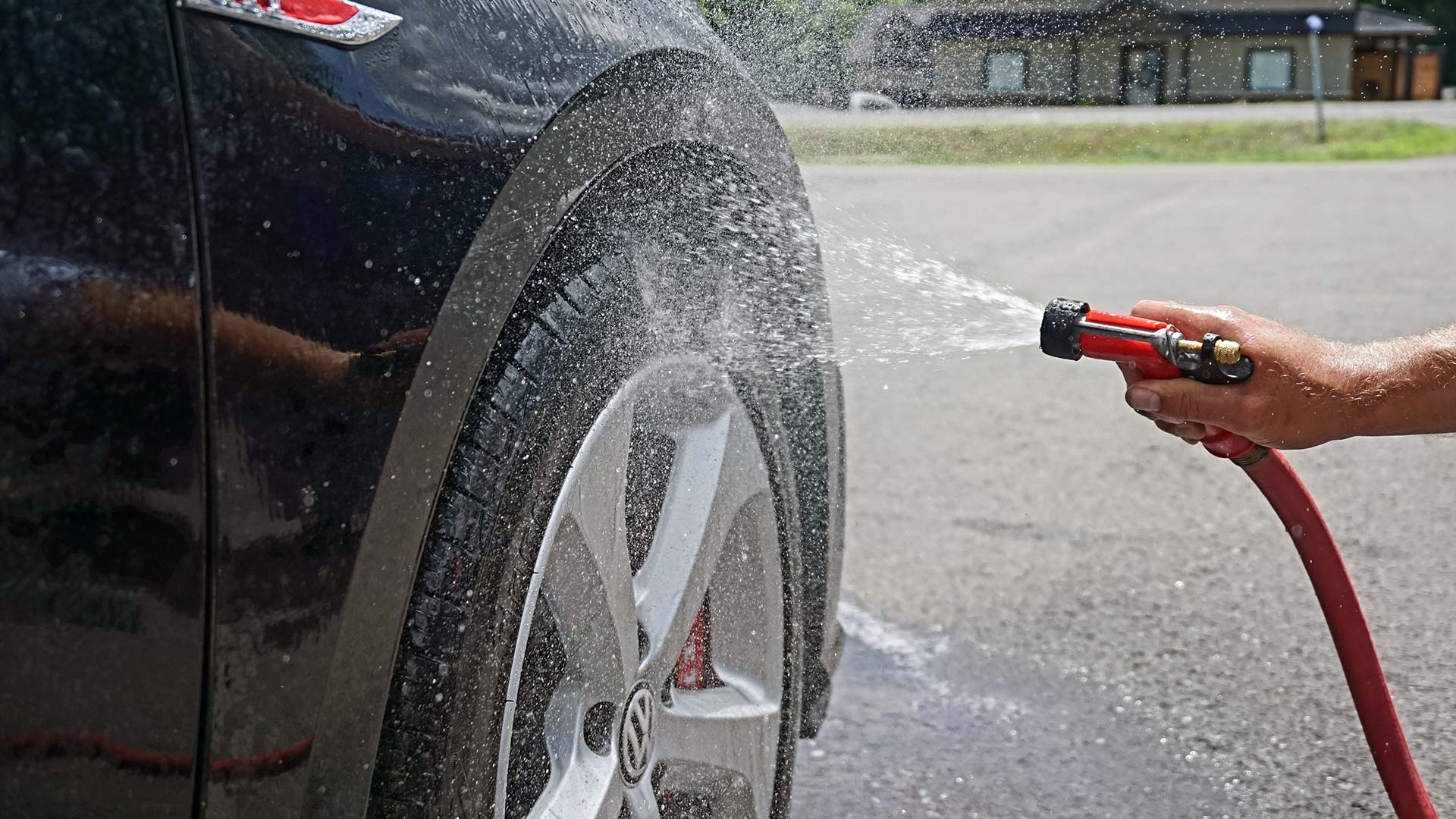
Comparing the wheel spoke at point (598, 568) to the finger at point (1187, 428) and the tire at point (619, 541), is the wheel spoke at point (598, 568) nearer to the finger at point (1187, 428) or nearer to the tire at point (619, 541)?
the tire at point (619, 541)

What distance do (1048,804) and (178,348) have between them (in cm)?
185

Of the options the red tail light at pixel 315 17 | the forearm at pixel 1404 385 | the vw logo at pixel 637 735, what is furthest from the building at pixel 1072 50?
the red tail light at pixel 315 17

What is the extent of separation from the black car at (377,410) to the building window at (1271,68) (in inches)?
55.4

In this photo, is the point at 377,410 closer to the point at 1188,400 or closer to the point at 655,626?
the point at 655,626

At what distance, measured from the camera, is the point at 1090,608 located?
334 cm

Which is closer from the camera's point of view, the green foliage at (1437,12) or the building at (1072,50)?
the building at (1072,50)

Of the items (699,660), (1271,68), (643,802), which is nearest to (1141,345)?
(699,660)

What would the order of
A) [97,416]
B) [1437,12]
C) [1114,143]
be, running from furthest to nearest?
[1114,143]
[1437,12]
[97,416]

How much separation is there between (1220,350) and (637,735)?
0.81 m

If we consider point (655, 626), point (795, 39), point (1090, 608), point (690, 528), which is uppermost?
point (795, 39)

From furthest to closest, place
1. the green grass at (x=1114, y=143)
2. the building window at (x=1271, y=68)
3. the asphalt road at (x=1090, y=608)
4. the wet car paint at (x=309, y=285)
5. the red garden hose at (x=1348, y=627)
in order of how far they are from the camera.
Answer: the green grass at (x=1114, y=143), the building window at (x=1271, y=68), the asphalt road at (x=1090, y=608), the red garden hose at (x=1348, y=627), the wet car paint at (x=309, y=285)

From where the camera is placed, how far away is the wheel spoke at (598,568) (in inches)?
57.1

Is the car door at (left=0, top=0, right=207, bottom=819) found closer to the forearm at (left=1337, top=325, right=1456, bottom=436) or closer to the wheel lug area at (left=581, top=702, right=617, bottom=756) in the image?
the wheel lug area at (left=581, top=702, right=617, bottom=756)

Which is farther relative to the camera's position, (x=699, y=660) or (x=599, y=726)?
(x=699, y=660)
